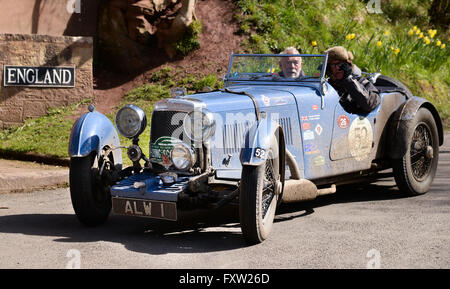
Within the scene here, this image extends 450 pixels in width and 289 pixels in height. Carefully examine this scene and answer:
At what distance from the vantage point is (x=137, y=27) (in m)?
12.3

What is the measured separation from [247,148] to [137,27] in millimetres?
8176

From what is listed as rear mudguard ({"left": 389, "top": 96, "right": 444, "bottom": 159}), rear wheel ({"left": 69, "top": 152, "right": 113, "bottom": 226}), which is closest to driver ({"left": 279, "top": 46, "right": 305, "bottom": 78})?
rear mudguard ({"left": 389, "top": 96, "right": 444, "bottom": 159})

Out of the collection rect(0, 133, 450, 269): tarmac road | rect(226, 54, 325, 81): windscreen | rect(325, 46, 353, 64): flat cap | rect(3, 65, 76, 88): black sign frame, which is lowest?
rect(0, 133, 450, 269): tarmac road

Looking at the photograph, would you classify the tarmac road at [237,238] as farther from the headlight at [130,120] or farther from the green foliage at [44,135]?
the green foliage at [44,135]

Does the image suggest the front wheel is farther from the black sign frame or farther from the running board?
the black sign frame

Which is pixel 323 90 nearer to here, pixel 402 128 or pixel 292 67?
pixel 292 67

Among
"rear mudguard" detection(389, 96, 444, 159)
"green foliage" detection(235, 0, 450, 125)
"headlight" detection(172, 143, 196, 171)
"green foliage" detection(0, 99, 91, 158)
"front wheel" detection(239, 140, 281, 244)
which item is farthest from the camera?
"green foliage" detection(235, 0, 450, 125)

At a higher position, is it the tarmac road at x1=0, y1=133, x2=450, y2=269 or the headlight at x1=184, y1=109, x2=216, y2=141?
the headlight at x1=184, y1=109, x2=216, y2=141

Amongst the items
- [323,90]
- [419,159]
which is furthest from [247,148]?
[419,159]

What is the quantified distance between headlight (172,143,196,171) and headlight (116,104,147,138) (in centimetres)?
50

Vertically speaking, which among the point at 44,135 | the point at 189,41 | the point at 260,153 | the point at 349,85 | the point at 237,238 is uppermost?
the point at 189,41

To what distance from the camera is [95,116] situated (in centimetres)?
555

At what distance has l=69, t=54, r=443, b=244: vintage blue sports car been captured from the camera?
4754 millimetres

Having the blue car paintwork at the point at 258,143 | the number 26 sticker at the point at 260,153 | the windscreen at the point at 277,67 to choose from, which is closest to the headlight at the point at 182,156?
the blue car paintwork at the point at 258,143
